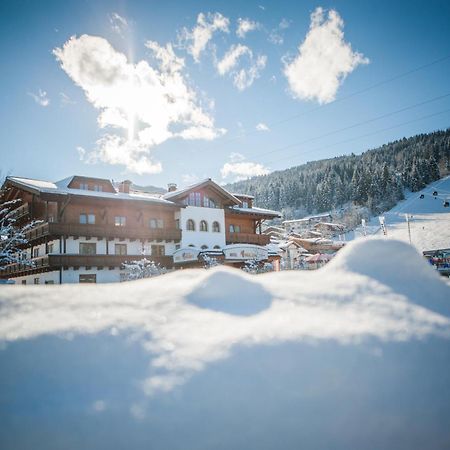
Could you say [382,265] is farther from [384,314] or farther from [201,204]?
[201,204]

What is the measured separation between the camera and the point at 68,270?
25.8 metres

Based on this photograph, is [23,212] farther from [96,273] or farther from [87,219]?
[96,273]

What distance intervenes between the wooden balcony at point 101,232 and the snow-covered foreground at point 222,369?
82.1 feet

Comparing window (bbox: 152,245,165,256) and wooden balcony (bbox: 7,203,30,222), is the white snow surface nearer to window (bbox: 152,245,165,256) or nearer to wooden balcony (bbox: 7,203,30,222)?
window (bbox: 152,245,165,256)

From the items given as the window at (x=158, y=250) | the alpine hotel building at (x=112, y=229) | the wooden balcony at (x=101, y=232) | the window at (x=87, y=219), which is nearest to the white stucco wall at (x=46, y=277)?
the alpine hotel building at (x=112, y=229)

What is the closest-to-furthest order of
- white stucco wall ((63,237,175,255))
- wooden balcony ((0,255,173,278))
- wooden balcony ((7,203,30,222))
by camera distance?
wooden balcony ((0,255,173,278)) → white stucco wall ((63,237,175,255)) → wooden balcony ((7,203,30,222))

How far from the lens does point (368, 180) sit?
100 meters

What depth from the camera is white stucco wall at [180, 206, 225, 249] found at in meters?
Result: 32.8

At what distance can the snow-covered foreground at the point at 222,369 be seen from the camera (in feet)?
4.61

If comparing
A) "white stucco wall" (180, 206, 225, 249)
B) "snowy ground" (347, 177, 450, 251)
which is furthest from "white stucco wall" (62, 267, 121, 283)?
"snowy ground" (347, 177, 450, 251)

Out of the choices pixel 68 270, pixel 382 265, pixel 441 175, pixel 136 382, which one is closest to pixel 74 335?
pixel 136 382

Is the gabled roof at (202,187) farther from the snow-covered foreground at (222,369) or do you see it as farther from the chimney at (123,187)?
the snow-covered foreground at (222,369)

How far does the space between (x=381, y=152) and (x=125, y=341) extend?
146231 millimetres

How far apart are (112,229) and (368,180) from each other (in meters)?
88.9
